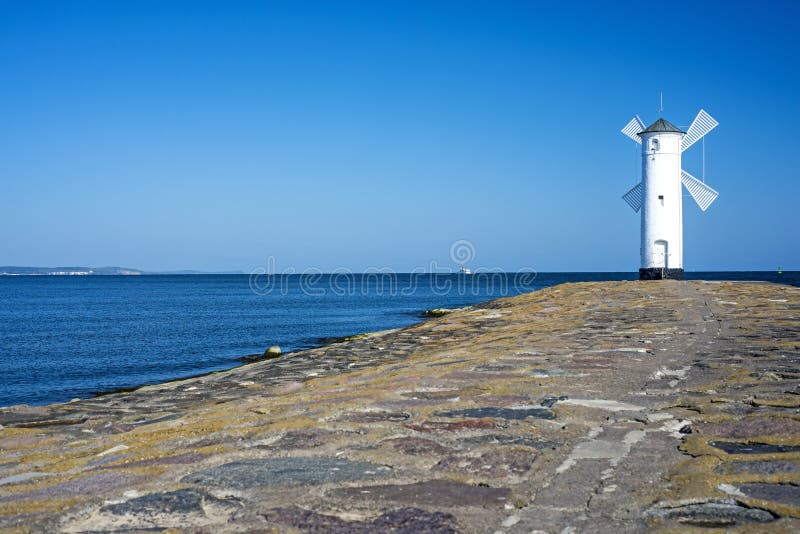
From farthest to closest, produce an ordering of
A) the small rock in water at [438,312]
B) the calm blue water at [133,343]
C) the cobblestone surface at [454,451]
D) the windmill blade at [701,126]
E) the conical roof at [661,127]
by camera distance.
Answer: the small rock in water at [438,312]
the windmill blade at [701,126]
the conical roof at [661,127]
the calm blue water at [133,343]
the cobblestone surface at [454,451]

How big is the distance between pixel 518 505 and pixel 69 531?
5.11 ft

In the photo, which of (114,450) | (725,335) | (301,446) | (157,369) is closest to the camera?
(301,446)

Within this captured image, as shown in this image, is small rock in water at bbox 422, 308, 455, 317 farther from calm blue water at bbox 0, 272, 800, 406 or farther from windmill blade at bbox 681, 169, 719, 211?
windmill blade at bbox 681, 169, 719, 211

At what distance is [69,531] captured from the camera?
2467 millimetres

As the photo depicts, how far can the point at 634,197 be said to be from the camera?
91.4 feet

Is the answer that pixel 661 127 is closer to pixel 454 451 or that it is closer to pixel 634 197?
pixel 634 197

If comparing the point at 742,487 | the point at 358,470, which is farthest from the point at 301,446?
the point at 742,487

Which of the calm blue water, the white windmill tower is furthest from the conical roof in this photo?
the calm blue water

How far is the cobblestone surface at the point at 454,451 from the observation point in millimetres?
2594

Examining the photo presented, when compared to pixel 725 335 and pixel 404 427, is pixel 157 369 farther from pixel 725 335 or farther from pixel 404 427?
pixel 404 427

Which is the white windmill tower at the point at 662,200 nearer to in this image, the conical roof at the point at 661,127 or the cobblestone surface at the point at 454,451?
the conical roof at the point at 661,127

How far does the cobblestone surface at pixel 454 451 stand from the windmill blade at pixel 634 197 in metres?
21.5

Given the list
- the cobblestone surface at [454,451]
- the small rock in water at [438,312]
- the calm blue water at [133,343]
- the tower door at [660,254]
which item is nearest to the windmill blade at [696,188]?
the tower door at [660,254]

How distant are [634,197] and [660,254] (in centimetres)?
311
